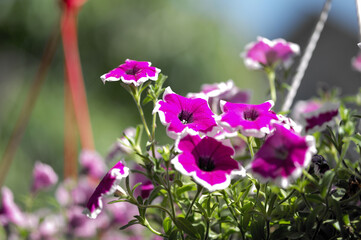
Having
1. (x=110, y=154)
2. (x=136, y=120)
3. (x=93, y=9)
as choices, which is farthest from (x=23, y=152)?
(x=110, y=154)

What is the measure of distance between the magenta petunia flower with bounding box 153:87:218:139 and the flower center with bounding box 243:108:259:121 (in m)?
0.03

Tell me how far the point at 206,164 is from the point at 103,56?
4.14 m

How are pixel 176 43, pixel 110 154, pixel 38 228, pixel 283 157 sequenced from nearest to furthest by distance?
1. pixel 283 157
2. pixel 110 154
3. pixel 38 228
4. pixel 176 43

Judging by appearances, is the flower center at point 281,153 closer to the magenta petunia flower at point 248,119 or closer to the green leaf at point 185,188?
the magenta petunia flower at point 248,119

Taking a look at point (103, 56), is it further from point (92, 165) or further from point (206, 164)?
point (206, 164)

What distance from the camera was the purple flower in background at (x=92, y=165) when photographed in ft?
2.98

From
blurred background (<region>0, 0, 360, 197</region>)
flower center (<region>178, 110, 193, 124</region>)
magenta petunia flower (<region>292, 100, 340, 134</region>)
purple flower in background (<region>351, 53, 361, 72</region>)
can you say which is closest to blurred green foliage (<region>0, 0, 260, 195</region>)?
blurred background (<region>0, 0, 360, 197</region>)

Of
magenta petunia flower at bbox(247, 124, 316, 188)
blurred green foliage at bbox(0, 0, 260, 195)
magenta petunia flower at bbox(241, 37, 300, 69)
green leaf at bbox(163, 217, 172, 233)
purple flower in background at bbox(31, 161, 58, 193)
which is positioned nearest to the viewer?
magenta petunia flower at bbox(247, 124, 316, 188)

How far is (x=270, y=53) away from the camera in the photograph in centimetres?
64

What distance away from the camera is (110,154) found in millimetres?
654

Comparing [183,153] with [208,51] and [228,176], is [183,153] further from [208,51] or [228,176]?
[208,51]

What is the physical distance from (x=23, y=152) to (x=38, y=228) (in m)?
3.10

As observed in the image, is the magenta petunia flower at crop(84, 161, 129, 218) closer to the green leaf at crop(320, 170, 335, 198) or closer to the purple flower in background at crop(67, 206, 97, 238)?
the green leaf at crop(320, 170, 335, 198)

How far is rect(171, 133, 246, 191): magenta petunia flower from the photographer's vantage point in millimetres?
346
